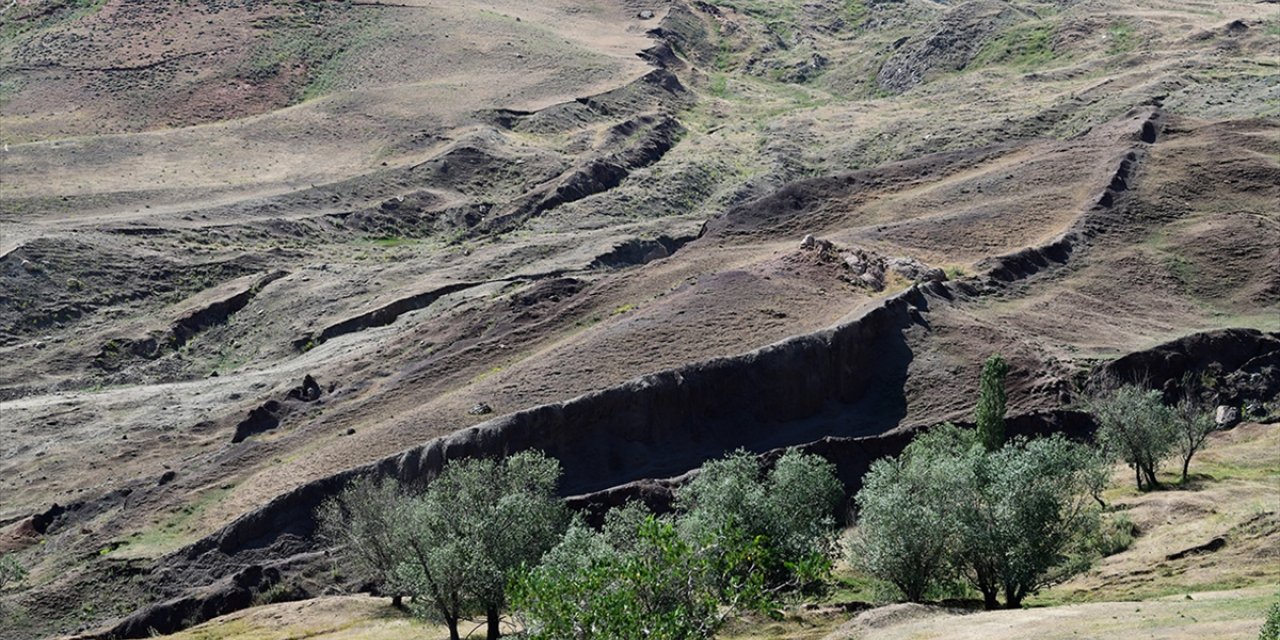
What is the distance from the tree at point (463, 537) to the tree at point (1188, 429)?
27936mm

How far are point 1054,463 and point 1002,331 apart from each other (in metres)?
27.5

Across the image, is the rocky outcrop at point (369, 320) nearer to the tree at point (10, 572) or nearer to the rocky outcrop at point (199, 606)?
the tree at point (10, 572)

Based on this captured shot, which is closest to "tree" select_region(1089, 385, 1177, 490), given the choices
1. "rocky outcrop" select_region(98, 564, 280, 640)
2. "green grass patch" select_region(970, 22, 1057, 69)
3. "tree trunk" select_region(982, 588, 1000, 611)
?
"tree trunk" select_region(982, 588, 1000, 611)

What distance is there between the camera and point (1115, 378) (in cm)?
7581

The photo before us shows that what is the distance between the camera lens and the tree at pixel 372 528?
206ft

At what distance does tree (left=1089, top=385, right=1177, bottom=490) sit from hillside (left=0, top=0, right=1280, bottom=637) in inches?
210

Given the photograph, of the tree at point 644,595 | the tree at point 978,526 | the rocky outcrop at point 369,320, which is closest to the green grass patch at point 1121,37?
the rocky outcrop at point 369,320

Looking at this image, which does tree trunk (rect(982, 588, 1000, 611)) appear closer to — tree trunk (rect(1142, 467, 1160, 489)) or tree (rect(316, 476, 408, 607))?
tree trunk (rect(1142, 467, 1160, 489))

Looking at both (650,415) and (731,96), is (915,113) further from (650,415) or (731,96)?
(650,415)

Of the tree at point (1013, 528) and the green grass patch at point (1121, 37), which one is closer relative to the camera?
the tree at point (1013, 528)

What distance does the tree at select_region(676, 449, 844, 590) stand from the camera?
2205 inches

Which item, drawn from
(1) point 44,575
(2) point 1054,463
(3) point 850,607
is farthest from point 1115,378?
(1) point 44,575

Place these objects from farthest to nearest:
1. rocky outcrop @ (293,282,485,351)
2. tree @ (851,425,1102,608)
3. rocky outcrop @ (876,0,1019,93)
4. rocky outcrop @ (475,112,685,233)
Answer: rocky outcrop @ (876,0,1019,93) < rocky outcrop @ (475,112,685,233) < rocky outcrop @ (293,282,485,351) < tree @ (851,425,1102,608)

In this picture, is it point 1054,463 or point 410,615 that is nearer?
point 1054,463
